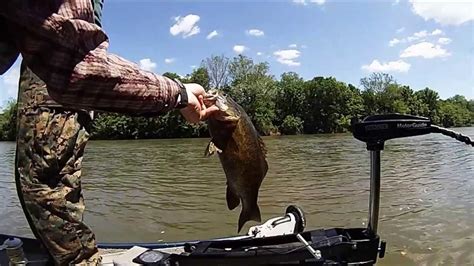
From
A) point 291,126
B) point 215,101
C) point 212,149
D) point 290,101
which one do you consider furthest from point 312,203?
point 290,101

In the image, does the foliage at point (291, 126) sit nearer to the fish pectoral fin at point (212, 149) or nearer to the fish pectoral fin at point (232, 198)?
the fish pectoral fin at point (232, 198)

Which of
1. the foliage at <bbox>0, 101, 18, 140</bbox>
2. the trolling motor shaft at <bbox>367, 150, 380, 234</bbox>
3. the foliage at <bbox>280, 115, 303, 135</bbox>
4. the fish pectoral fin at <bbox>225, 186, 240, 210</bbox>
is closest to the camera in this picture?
the trolling motor shaft at <bbox>367, 150, 380, 234</bbox>

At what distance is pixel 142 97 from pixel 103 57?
0.47 feet

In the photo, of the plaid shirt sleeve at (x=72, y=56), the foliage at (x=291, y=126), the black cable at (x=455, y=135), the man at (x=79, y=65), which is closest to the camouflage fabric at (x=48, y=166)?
the man at (x=79, y=65)

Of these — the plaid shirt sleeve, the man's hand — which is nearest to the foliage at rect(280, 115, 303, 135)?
the man's hand

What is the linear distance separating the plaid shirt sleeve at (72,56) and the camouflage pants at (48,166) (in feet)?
4.30

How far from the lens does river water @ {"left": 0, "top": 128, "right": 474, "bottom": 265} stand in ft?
17.4

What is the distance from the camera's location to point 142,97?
127 cm

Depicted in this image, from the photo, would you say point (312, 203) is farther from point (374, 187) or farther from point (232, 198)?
point (374, 187)

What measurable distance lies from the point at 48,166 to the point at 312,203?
5.73m

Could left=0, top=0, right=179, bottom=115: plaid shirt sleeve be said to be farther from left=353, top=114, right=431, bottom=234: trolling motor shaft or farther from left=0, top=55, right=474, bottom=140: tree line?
left=0, top=55, right=474, bottom=140: tree line

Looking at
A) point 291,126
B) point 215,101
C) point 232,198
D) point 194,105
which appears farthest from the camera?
point 291,126

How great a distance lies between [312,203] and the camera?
7.72 meters

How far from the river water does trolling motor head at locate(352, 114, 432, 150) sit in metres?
2.44
